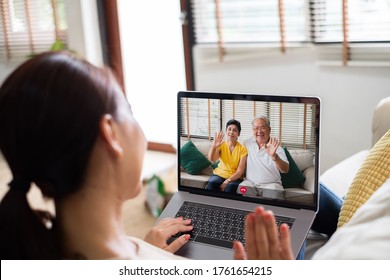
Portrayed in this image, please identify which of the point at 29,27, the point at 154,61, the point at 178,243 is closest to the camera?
the point at 178,243

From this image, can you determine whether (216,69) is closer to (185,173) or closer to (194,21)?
(194,21)

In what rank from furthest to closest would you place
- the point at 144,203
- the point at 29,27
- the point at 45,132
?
the point at 29,27
the point at 144,203
the point at 45,132

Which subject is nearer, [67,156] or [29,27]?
[67,156]

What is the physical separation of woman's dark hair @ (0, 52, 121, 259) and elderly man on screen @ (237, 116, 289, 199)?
0.48m

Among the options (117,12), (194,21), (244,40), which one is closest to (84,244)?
(244,40)

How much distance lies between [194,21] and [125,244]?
7.55 ft

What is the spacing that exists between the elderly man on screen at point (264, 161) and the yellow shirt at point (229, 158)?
0.7 inches

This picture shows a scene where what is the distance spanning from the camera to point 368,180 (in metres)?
1.18

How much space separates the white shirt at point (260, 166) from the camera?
1.16 metres

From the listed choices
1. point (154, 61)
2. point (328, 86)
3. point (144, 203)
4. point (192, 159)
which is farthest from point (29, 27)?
point (192, 159)

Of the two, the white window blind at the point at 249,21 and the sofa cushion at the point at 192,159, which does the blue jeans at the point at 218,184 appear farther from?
the white window blind at the point at 249,21

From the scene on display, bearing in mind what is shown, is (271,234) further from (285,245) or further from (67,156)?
(67,156)

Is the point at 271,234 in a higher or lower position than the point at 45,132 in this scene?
lower

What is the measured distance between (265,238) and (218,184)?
1.51 feet
